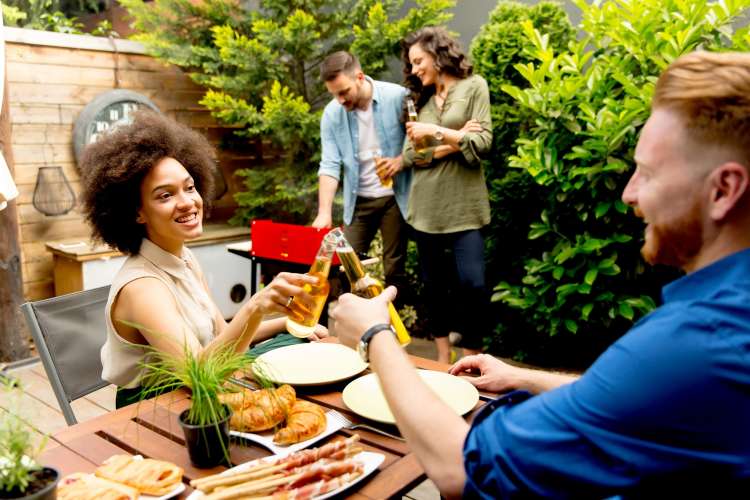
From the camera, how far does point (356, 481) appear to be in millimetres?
1097

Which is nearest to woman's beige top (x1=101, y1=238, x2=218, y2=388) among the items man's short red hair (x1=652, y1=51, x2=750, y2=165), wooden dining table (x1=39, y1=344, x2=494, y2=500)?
wooden dining table (x1=39, y1=344, x2=494, y2=500)

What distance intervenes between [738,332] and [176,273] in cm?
153

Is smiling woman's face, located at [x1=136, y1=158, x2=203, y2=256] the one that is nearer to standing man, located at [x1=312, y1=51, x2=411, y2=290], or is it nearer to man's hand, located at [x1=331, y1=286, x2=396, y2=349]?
man's hand, located at [x1=331, y1=286, x2=396, y2=349]

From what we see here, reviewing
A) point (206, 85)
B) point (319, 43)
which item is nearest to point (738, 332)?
point (319, 43)

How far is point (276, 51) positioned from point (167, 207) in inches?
132

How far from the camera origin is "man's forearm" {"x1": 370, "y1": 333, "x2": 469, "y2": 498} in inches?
37.9

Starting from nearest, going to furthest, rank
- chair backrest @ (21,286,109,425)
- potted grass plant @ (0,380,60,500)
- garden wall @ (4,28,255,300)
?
potted grass plant @ (0,380,60,500) → chair backrest @ (21,286,109,425) → garden wall @ (4,28,255,300)

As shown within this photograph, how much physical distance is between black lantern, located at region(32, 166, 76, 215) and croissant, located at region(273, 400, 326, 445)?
3.84 m

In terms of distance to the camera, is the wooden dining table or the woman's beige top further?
the woman's beige top

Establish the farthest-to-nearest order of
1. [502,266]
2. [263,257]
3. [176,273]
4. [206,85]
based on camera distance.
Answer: [206,85], [502,266], [263,257], [176,273]

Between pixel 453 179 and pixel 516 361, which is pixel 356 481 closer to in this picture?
pixel 453 179

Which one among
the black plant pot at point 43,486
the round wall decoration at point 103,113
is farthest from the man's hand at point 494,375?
the round wall decoration at point 103,113

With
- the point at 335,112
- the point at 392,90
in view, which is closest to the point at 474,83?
the point at 392,90

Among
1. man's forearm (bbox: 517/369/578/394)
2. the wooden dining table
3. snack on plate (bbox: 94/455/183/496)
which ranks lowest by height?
the wooden dining table
